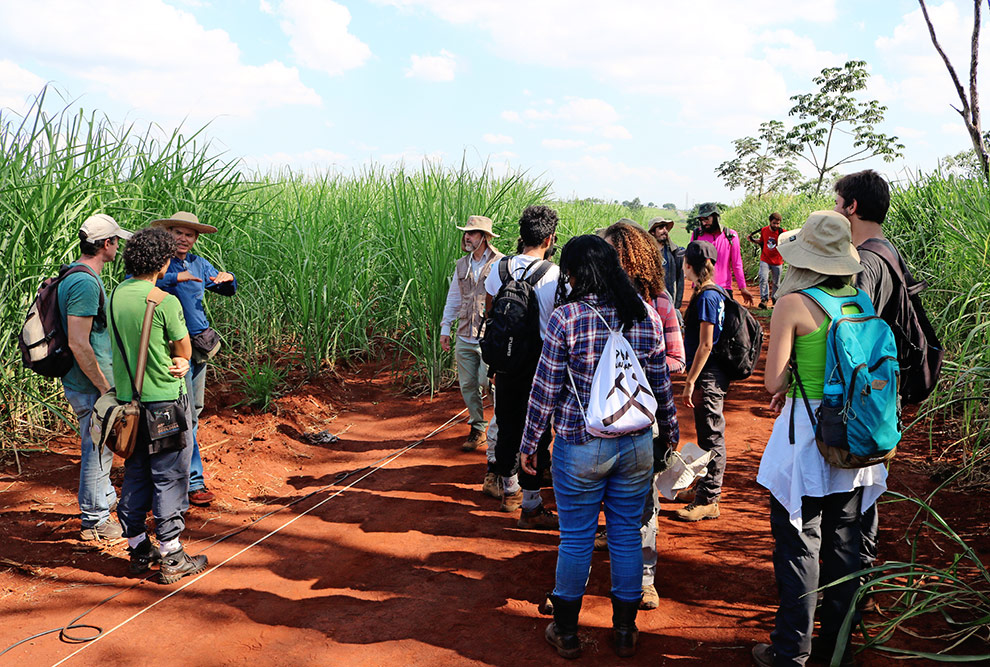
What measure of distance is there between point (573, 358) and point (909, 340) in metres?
1.44

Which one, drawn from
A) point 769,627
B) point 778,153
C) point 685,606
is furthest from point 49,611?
point 778,153

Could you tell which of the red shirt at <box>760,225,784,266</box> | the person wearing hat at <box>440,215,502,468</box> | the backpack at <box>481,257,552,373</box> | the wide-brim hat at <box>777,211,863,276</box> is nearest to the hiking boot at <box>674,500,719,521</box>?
the backpack at <box>481,257,552,373</box>

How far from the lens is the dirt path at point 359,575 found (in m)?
2.97

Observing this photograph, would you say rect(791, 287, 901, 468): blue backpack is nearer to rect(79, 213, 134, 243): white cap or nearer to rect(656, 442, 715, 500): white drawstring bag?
rect(656, 442, 715, 500): white drawstring bag

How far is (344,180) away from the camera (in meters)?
9.84

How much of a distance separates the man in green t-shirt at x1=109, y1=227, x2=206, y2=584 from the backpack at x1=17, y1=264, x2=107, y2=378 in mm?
477

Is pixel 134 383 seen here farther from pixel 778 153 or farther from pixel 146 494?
pixel 778 153

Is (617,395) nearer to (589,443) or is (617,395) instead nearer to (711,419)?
(589,443)

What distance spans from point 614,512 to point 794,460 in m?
0.71

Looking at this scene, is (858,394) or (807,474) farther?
(807,474)

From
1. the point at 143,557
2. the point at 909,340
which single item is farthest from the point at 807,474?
the point at 143,557

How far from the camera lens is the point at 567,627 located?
2863mm

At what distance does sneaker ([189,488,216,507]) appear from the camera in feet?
14.7

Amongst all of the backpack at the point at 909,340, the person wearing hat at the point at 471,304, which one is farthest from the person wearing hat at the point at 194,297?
the backpack at the point at 909,340
